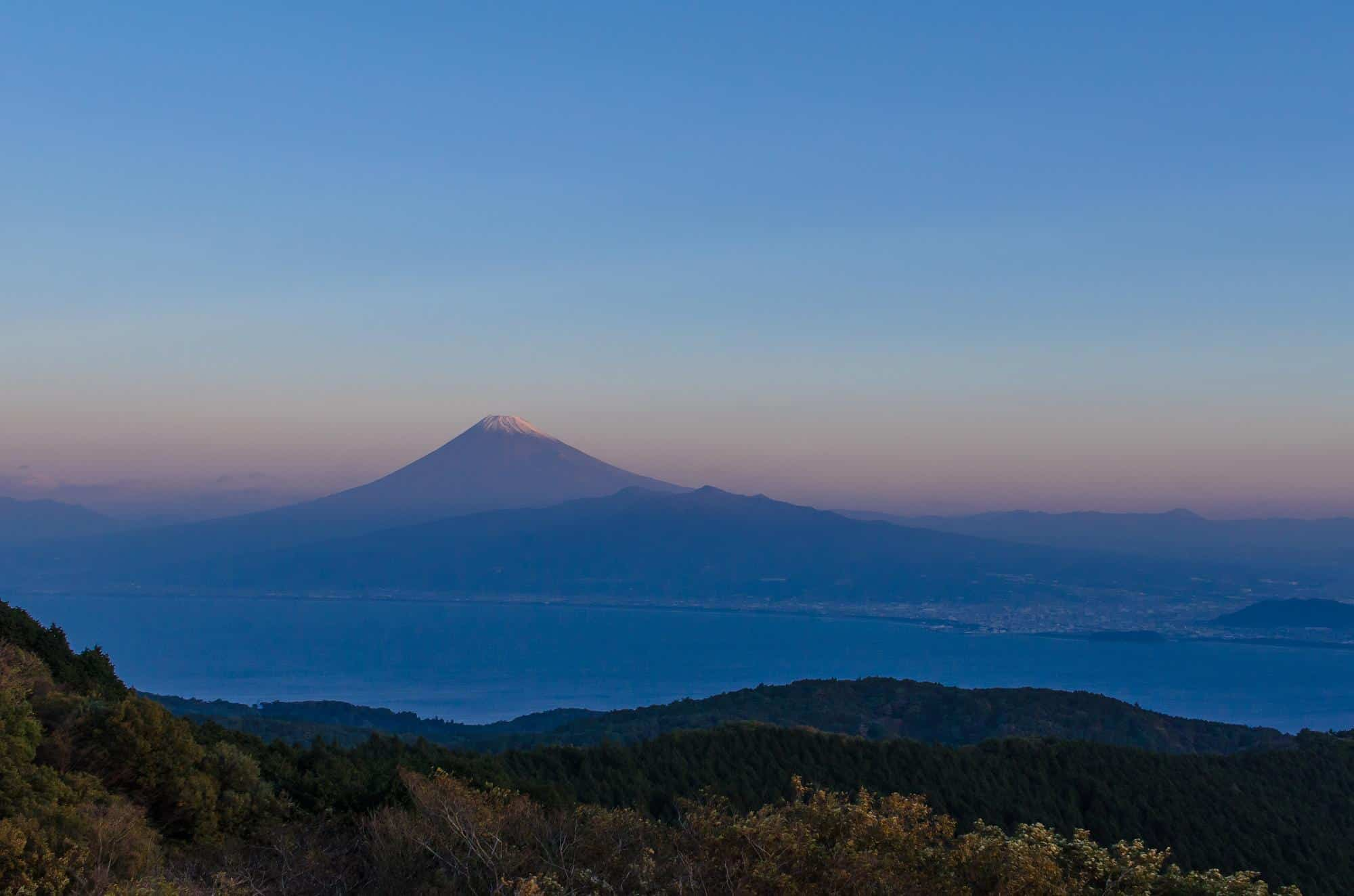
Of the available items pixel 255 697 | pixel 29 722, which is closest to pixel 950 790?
pixel 29 722

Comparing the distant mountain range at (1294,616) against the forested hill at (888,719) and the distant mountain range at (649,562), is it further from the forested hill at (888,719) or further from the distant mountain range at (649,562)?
Result: the forested hill at (888,719)

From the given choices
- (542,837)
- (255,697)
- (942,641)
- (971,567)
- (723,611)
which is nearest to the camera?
(542,837)

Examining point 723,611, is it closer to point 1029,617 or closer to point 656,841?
point 1029,617

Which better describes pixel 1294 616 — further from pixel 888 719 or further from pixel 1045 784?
pixel 1045 784

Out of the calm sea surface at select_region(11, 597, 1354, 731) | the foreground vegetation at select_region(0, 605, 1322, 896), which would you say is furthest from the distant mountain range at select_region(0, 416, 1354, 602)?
the foreground vegetation at select_region(0, 605, 1322, 896)

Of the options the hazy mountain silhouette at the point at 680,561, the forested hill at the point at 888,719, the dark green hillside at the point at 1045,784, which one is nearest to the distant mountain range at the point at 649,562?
the hazy mountain silhouette at the point at 680,561

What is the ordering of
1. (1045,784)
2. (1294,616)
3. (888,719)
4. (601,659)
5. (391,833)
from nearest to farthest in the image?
(391,833) → (1045,784) → (888,719) → (601,659) → (1294,616)

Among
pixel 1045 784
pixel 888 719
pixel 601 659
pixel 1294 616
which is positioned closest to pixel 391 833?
pixel 1045 784
